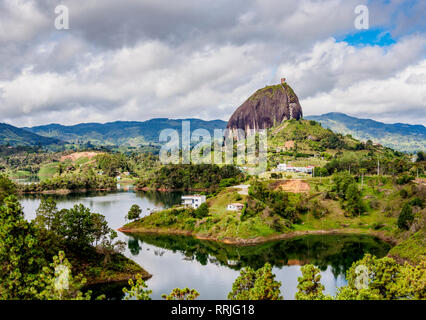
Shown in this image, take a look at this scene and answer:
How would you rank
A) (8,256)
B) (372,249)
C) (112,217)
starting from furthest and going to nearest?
(112,217) < (372,249) < (8,256)

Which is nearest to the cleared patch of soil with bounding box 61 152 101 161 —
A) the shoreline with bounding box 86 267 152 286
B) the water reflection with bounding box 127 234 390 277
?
the water reflection with bounding box 127 234 390 277

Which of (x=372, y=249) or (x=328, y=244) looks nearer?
(x=372, y=249)

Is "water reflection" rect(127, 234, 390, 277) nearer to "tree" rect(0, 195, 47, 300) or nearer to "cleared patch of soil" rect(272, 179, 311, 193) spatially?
"cleared patch of soil" rect(272, 179, 311, 193)

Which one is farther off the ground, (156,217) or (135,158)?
(135,158)

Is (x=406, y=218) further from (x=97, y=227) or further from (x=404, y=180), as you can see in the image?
(x=97, y=227)

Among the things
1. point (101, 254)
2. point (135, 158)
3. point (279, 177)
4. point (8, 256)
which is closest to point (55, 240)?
point (101, 254)
